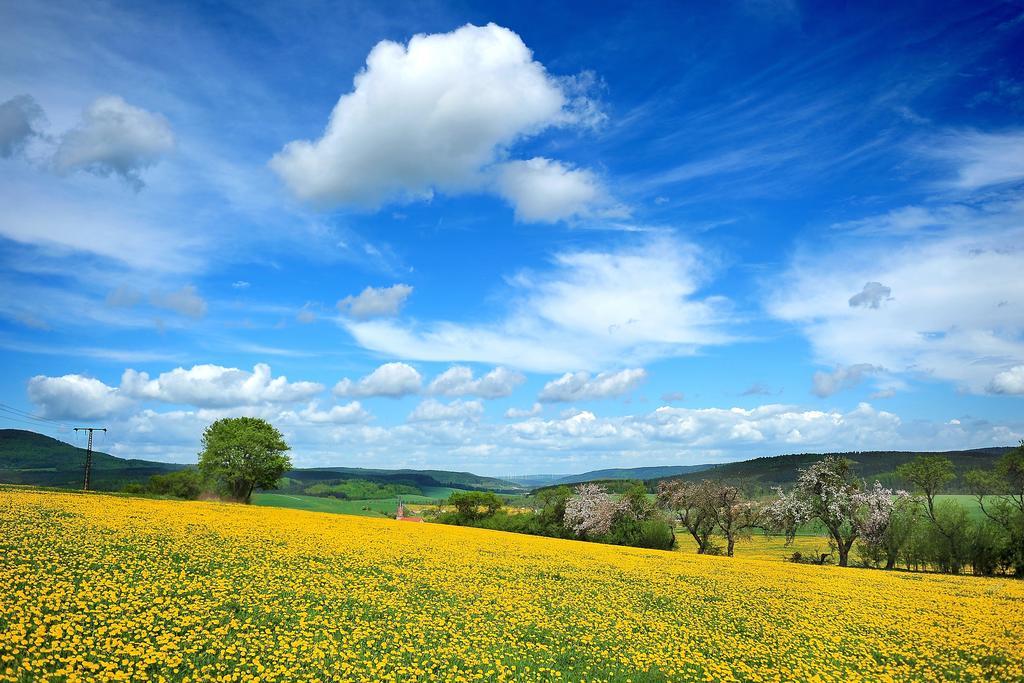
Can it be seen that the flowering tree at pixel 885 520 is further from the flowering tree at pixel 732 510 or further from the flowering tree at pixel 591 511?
the flowering tree at pixel 591 511

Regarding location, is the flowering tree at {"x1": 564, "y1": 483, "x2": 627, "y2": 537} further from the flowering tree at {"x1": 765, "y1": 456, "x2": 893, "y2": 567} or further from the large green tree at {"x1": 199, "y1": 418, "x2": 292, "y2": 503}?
the large green tree at {"x1": 199, "y1": 418, "x2": 292, "y2": 503}

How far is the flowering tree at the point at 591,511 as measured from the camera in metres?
67.8

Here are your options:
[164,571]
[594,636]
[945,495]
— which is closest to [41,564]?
[164,571]

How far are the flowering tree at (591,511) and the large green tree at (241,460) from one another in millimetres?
39303

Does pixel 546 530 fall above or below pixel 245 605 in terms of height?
below

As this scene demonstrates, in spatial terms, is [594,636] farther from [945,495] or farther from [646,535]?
[945,495]

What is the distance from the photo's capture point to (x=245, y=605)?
1788 centimetres

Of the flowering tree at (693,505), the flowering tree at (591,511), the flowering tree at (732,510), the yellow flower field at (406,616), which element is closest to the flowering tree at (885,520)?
the flowering tree at (732,510)

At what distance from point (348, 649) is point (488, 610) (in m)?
7.42

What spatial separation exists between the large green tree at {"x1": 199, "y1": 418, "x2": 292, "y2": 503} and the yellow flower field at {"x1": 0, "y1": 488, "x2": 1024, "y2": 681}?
41.4 meters

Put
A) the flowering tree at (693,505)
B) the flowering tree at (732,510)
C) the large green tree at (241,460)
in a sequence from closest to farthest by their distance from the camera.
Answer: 1. the flowering tree at (732,510)
2. the flowering tree at (693,505)
3. the large green tree at (241,460)

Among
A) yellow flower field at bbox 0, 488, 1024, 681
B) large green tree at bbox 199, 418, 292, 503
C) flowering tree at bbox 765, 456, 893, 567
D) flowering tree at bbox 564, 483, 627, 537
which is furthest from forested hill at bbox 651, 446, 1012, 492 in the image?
yellow flower field at bbox 0, 488, 1024, 681

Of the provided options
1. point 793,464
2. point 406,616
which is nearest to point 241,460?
point 406,616

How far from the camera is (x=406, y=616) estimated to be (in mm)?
19516
